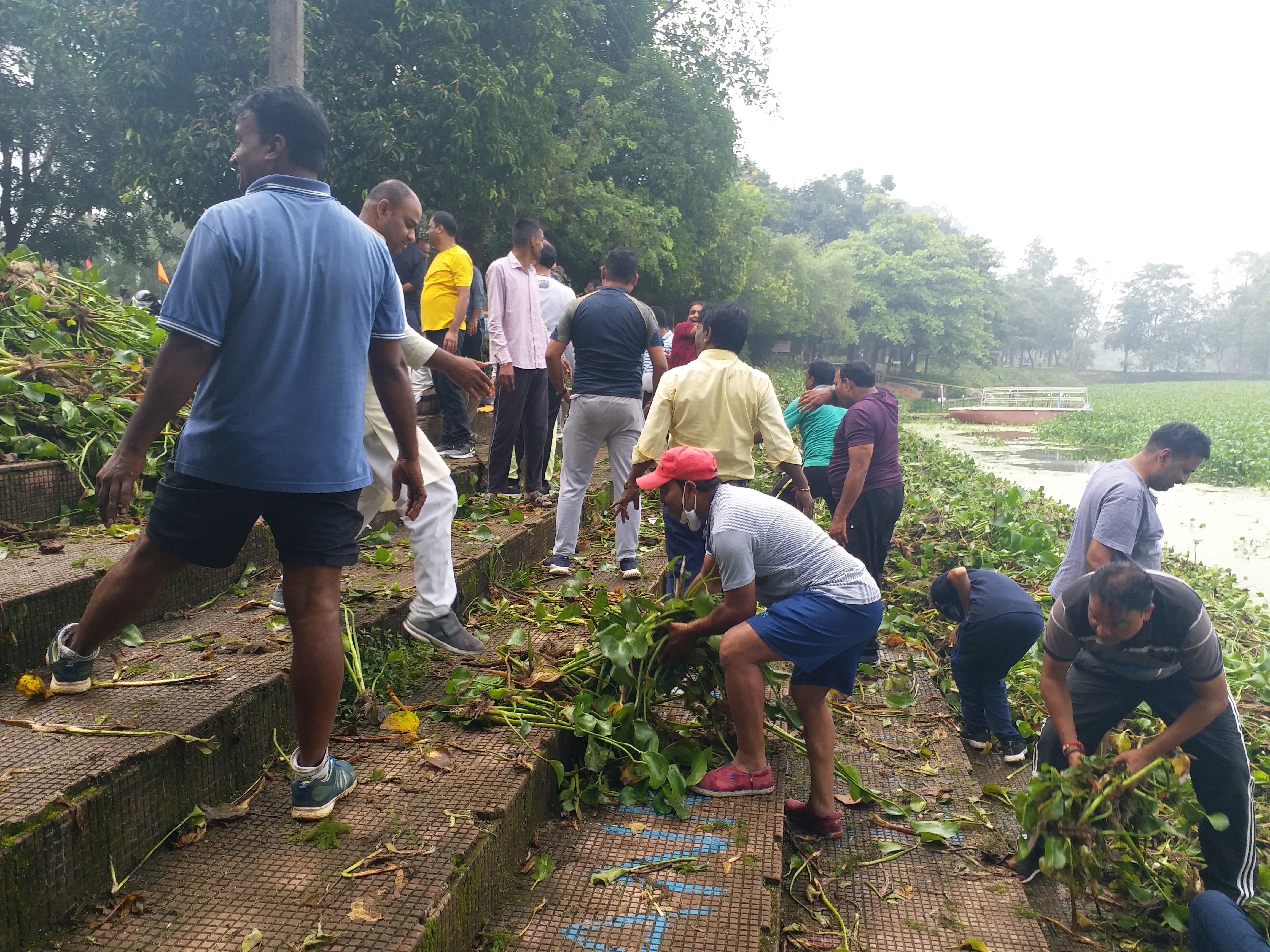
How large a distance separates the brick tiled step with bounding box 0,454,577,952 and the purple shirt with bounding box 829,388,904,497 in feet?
9.70

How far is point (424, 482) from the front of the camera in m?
3.02

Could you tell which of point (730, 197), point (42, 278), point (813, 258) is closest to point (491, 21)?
point (42, 278)

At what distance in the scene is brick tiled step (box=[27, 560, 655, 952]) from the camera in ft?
6.22

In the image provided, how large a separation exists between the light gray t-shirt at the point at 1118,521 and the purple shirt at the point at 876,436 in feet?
3.84

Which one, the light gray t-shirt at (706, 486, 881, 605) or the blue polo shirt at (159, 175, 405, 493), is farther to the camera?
the light gray t-shirt at (706, 486, 881, 605)

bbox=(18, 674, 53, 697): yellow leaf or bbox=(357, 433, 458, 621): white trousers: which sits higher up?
bbox=(357, 433, 458, 621): white trousers

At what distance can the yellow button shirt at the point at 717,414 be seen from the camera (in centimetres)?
421

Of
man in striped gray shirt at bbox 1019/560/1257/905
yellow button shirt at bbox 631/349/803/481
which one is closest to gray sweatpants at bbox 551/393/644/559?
yellow button shirt at bbox 631/349/803/481

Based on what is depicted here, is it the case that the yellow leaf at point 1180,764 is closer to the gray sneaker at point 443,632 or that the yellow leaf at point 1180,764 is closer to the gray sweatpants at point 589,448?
the gray sneaker at point 443,632

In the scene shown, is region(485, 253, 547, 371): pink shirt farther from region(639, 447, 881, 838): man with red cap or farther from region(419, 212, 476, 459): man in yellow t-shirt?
region(639, 447, 881, 838): man with red cap

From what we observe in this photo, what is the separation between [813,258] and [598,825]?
3948 centimetres

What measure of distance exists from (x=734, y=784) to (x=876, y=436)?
102 inches

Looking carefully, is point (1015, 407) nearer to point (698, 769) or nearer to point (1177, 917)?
point (1177, 917)

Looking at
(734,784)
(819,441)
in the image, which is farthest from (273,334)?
(819,441)
